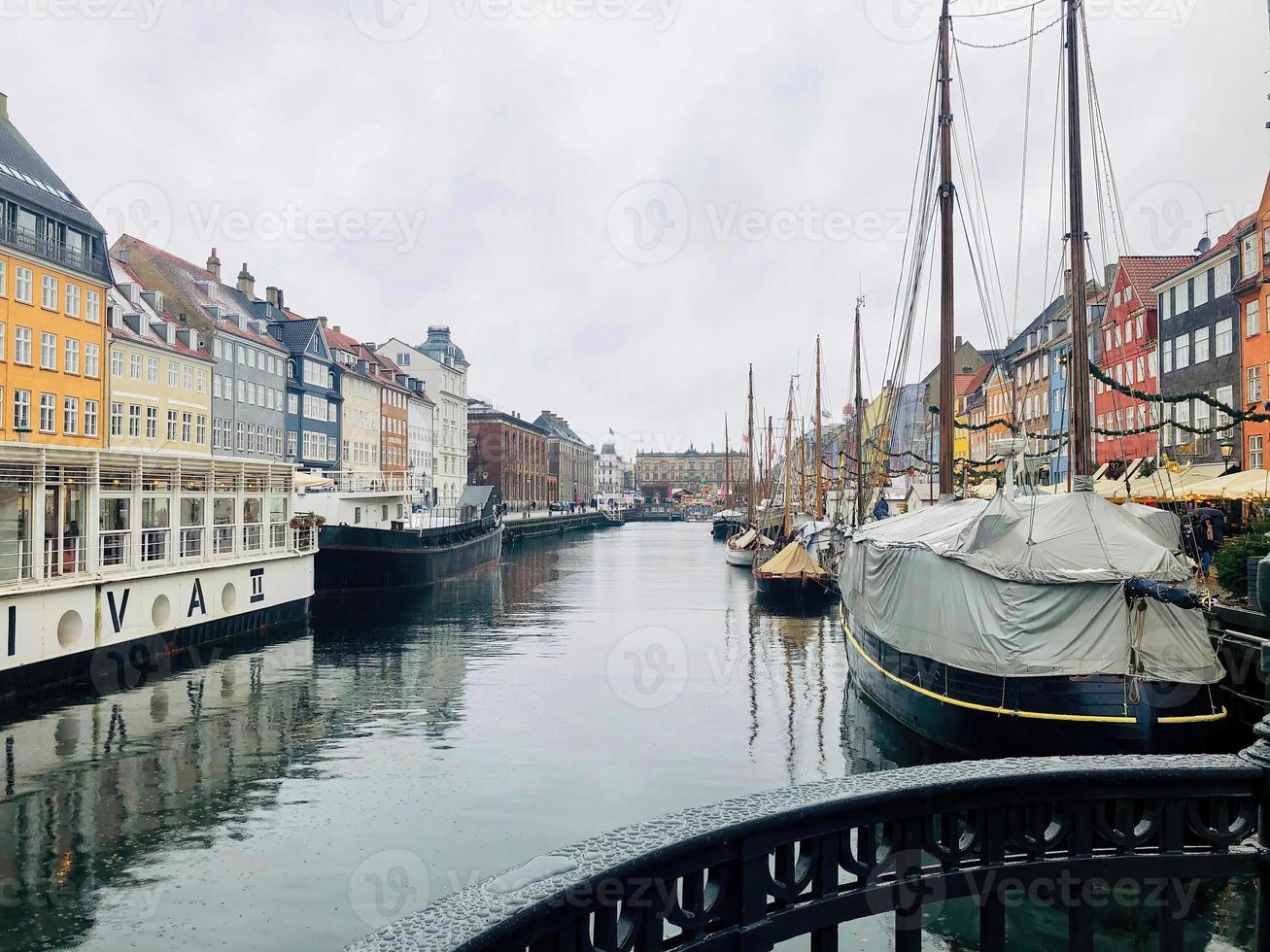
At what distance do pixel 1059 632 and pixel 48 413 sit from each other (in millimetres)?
41562

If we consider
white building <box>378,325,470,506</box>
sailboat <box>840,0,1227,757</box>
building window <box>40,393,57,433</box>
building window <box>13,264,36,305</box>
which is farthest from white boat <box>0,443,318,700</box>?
white building <box>378,325,470,506</box>

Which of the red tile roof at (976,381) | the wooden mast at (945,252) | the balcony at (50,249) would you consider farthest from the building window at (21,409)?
the red tile roof at (976,381)

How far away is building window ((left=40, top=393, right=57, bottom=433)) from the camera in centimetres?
3841

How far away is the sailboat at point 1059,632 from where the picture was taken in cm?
1305

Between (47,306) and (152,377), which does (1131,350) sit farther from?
(47,306)

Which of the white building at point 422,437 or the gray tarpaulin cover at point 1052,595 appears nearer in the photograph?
the gray tarpaulin cover at point 1052,595

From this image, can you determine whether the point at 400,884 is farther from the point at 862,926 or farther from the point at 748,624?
the point at 748,624

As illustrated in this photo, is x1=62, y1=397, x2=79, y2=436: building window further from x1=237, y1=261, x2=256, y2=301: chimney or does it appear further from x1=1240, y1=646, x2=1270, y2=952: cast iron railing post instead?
x1=1240, y1=646, x2=1270, y2=952: cast iron railing post

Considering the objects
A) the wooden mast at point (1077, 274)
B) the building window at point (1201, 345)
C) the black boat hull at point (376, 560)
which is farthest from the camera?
the black boat hull at point (376, 560)

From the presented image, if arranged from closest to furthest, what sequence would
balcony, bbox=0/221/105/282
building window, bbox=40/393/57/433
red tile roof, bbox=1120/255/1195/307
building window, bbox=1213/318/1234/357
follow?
balcony, bbox=0/221/105/282, building window, bbox=40/393/57/433, building window, bbox=1213/318/1234/357, red tile roof, bbox=1120/255/1195/307

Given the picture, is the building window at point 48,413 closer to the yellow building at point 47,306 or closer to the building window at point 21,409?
the yellow building at point 47,306

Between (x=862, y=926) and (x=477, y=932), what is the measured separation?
858 cm

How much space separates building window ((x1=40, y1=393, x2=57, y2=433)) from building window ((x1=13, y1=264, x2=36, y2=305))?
416 cm

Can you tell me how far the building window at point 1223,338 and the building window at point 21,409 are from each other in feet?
172
